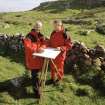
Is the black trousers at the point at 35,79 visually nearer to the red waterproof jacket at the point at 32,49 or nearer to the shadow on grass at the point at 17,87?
the red waterproof jacket at the point at 32,49

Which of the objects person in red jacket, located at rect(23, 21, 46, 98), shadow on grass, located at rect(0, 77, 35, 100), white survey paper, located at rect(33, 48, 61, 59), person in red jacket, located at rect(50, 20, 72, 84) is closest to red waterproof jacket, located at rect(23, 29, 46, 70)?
person in red jacket, located at rect(23, 21, 46, 98)

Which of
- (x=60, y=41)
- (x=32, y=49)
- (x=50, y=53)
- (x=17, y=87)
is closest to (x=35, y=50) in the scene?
(x=32, y=49)

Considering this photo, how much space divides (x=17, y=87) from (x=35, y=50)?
6.56 feet

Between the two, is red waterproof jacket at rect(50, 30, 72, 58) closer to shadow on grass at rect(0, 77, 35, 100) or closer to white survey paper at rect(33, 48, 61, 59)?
white survey paper at rect(33, 48, 61, 59)

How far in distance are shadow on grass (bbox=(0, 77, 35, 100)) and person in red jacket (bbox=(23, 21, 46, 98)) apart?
0.63 metres

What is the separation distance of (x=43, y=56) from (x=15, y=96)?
2391mm

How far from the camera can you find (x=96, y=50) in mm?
19766

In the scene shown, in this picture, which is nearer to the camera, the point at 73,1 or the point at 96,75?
the point at 96,75

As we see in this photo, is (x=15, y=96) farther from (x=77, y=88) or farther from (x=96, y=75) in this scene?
(x=96, y=75)

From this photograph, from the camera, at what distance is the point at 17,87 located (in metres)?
17.8

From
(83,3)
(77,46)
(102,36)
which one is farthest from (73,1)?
(77,46)

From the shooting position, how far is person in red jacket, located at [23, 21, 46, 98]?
17.1m

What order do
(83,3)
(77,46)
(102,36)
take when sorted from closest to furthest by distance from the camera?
(77,46), (102,36), (83,3)

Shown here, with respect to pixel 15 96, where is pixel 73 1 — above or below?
below
